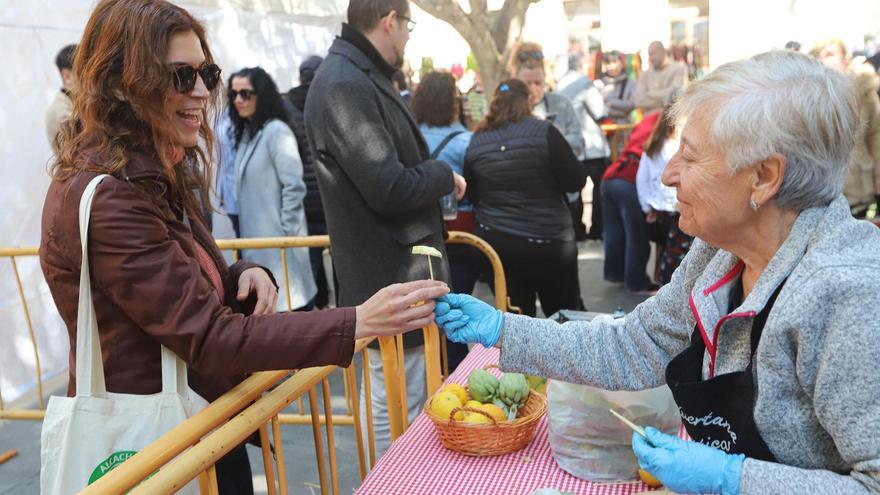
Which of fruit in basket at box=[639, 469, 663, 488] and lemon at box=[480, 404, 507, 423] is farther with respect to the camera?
lemon at box=[480, 404, 507, 423]

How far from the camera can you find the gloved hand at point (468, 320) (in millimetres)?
1972

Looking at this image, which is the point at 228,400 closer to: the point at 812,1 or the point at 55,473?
the point at 55,473

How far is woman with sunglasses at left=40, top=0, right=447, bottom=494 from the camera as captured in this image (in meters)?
1.62

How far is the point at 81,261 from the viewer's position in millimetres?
1626

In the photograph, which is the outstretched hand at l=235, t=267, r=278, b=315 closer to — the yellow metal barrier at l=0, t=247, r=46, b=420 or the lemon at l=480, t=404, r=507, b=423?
the lemon at l=480, t=404, r=507, b=423

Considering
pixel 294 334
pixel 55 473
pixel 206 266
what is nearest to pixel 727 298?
pixel 294 334

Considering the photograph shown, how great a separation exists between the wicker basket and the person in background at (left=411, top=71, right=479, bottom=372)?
250 cm

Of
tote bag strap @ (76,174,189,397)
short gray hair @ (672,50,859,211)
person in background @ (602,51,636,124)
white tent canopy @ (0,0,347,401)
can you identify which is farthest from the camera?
person in background @ (602,51,636,124)

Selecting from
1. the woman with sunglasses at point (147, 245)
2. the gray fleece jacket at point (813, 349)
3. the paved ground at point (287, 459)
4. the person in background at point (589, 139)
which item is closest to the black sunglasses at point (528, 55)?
the person in background at point (589, 139)

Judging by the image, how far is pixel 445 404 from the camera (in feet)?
7.00

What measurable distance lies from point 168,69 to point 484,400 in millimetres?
1216

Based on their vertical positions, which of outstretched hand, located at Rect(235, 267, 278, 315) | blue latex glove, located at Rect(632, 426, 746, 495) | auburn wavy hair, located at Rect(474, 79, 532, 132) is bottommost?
blue latex glove, located at Rect(632, 426, 746, 495)

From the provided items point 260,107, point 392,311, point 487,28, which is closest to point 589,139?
point 487,28

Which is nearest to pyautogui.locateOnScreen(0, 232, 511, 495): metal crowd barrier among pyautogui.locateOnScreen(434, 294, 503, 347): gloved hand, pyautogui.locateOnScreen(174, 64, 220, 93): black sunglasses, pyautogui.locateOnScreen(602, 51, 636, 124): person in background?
pyautogui.locateOnScreen(434, 294, 503, 347): gloved hand
